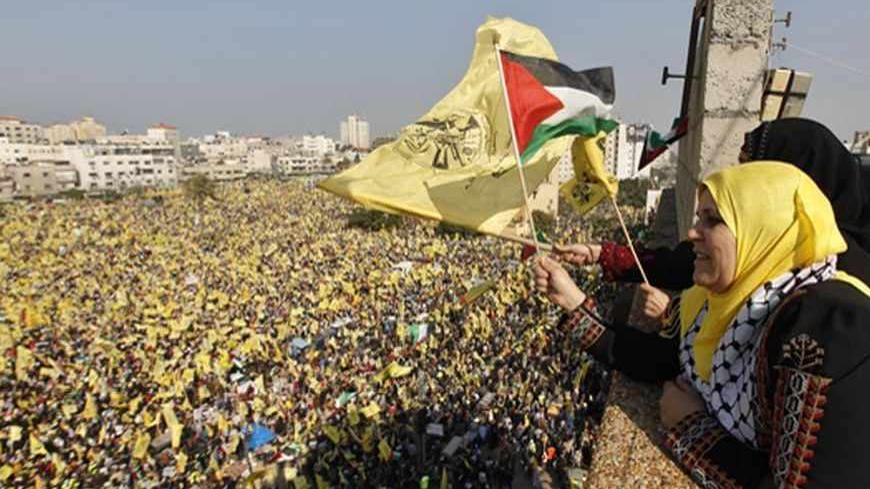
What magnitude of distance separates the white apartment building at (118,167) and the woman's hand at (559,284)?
7417cm

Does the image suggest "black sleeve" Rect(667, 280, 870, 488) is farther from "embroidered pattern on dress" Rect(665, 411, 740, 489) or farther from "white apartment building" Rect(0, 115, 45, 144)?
"white apartment building" Rect(0, 115, 45, 144)

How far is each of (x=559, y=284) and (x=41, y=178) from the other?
2972 inches

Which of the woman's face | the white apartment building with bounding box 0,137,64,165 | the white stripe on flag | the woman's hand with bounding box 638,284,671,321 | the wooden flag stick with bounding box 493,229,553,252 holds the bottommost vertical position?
the white apartment building with bounding box 0,137,64,165

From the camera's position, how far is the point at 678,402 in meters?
1.48


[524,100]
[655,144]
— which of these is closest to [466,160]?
[524,100]

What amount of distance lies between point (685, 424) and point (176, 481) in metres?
7.18

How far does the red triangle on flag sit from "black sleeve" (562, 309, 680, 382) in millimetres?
859

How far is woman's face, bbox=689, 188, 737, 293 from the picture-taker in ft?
3.97

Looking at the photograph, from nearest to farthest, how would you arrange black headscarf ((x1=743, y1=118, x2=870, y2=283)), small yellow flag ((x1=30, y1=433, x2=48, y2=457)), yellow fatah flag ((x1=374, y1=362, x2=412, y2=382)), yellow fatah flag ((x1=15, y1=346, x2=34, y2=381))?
black headscarf ((x1=743, y1=118, x2=870, y2=283)) → small yellow flag ((x1=30, y1=433, x2=48, y2=457)) → yellow fatah flag ((x1=374, y1=362, x2=412, y2=382)) → yellow fatah flag ((x1=15, y1=346, x2=34, y2=381))

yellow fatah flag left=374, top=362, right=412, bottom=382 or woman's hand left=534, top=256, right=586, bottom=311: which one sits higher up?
woman's hand left=534, top=256, right=586, bottom=311

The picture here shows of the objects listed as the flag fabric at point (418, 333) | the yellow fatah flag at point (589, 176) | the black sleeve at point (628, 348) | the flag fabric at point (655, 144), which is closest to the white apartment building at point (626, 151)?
the flag fabric at point (418, 333)

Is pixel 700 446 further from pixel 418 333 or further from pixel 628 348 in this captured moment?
pixel 418 333

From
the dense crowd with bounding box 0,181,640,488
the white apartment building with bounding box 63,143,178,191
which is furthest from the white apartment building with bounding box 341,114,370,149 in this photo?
the dense crowd with bounding box 0,181,640,488

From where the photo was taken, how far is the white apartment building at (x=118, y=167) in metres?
65.6
